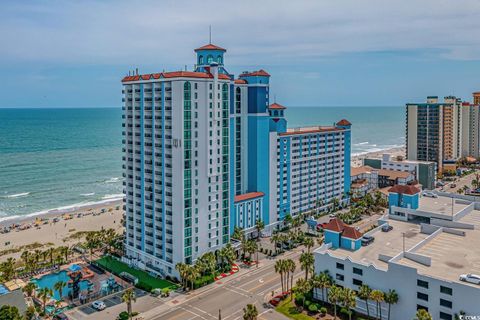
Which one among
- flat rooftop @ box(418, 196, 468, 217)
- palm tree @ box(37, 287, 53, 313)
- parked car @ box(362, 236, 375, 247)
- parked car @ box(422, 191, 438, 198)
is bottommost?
palm tree @ box(37, 287, 53, 313)

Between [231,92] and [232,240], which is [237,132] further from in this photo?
[232,240]

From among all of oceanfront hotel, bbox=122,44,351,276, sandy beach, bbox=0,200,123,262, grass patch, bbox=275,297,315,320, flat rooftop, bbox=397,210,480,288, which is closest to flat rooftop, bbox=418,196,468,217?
flat rooftop, bbox=397,210,480,288

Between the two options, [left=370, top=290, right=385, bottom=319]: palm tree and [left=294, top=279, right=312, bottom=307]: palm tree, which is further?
[left=294, top=279, right=312, bottom=307]: palm tree

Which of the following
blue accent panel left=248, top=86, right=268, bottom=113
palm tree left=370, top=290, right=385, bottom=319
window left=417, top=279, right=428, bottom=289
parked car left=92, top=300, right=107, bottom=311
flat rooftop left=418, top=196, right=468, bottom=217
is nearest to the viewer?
window left=417, top=279, right=428, bottom=289

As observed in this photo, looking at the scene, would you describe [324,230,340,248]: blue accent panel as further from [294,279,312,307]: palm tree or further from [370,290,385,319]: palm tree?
[370,290,385,319]: palm tree

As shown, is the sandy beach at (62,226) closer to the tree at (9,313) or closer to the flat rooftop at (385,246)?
the tree at (9,313)

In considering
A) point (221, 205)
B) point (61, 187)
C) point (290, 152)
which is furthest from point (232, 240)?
point (61, 187)

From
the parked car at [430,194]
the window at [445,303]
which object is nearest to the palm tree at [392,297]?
the window at [445,303]
